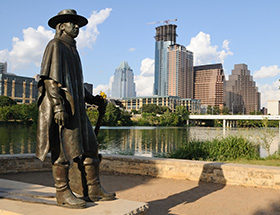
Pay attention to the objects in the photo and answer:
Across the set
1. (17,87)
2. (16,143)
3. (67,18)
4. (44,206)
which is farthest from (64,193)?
(17,87)

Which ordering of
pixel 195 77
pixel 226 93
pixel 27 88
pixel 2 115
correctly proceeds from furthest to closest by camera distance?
pixel 226 93, pixel 195 77, pixel 27 88, pixel 2 115

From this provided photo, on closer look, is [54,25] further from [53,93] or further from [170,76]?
[170,76]

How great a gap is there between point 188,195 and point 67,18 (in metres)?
4.28

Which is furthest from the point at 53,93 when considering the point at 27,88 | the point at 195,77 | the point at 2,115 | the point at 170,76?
the point at 195,77

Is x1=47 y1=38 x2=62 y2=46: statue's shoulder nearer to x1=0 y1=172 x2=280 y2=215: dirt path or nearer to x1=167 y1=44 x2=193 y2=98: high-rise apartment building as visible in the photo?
x1=0 y1=172 x2=280 y2=215: dirt path

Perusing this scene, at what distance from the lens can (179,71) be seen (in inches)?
6186

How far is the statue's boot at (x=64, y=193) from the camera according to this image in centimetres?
348

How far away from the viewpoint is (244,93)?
188125mm

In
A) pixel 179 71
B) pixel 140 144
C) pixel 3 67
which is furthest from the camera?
pixel 179 71

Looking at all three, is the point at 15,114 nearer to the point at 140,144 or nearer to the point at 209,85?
the point at 140,144

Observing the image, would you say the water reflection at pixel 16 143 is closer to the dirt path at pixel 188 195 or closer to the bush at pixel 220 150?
the dirt path at pixel 188 195

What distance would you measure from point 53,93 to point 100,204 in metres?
1.55

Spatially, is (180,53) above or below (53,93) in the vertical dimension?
above

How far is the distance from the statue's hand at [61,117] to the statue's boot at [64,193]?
0.56 metres
